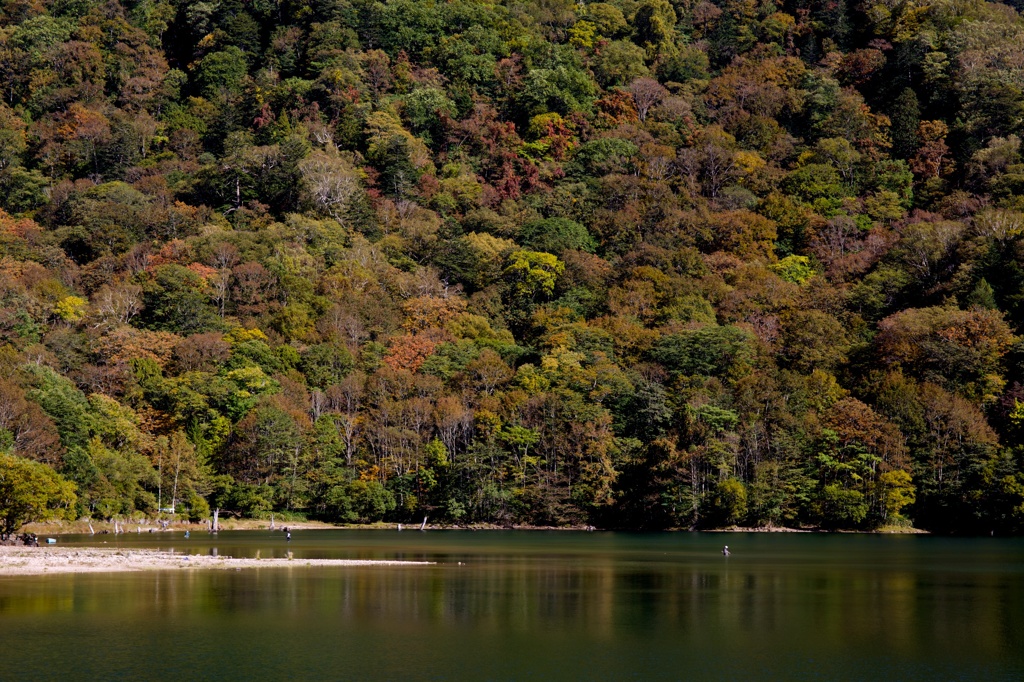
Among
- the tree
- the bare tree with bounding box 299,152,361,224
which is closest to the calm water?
the tree

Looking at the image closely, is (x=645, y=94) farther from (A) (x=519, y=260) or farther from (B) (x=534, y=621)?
(B) (x=534, y=621)

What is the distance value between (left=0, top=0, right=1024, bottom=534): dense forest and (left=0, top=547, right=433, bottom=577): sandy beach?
25.0 ft

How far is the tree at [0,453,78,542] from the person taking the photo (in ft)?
195

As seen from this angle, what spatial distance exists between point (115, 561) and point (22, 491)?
9.75m

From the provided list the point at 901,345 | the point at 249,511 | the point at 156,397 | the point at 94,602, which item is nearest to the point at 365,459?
the point at 249,511

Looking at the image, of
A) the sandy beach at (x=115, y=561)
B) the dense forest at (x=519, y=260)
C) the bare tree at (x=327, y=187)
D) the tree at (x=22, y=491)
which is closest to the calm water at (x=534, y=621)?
the sandy beach at (x=115, y=561)

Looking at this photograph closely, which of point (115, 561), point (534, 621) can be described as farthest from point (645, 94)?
point (534, 621)

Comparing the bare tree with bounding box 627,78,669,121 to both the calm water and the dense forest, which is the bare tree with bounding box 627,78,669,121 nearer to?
the dense forest

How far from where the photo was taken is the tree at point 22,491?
5941 centimetres

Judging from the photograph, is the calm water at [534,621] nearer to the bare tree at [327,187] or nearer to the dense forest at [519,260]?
the dense forest at [519,260]

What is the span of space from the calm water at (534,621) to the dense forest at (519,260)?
2521 cm

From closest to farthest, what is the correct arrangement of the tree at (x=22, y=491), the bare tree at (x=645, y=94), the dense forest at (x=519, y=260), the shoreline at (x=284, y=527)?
the tree at (x=22, y=491) < the shoreline at (x=284, y=527) < the dense forest at (x=519, y=260) < the bare tree at (x=645, y=94)

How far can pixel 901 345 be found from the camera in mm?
93625

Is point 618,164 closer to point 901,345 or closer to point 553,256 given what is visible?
point 553,256
